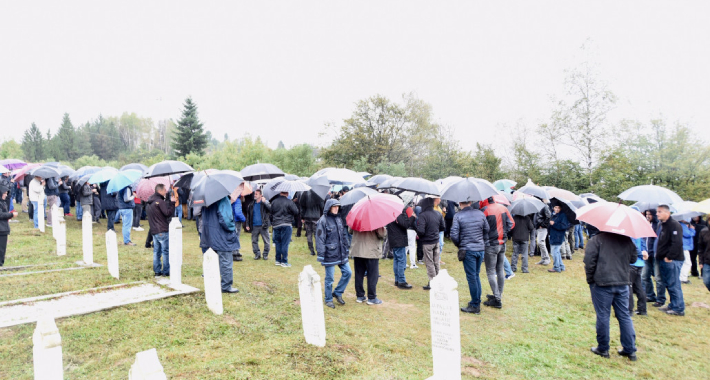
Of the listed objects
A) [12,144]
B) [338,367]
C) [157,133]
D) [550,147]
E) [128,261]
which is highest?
[157,133]

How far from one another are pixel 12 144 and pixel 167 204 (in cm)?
6971

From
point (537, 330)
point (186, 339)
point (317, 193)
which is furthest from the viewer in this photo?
point (317, 193)

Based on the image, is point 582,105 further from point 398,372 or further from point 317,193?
point 398,372

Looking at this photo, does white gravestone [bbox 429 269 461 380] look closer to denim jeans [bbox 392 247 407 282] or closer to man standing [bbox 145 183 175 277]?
denim jeans [bbox 392 247 407 282]

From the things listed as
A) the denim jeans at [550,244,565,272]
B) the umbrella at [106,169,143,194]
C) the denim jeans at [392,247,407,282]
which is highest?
the umbrella at [106,169,143,194]

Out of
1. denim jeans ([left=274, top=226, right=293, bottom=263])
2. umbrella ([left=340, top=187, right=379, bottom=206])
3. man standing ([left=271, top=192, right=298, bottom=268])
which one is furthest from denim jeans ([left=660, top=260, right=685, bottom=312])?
denim jeans ([left=274, top=226, right=293, bottom=263])

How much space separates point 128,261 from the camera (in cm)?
916

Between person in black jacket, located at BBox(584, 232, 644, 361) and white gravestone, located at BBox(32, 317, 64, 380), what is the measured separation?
625cm

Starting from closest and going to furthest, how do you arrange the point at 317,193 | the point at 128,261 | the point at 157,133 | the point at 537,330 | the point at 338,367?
the point at 338,367 < the point at 537,330 < the point at 128,261 < the point at 317,193 < the point at 157,133

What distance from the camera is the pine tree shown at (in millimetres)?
43219

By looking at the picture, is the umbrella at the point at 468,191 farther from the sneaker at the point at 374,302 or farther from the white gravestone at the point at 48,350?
the white gravestone at the point at 48,350

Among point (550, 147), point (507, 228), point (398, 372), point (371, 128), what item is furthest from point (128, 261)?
point (371, 128)

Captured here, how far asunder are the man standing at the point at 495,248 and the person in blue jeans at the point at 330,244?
111 inches

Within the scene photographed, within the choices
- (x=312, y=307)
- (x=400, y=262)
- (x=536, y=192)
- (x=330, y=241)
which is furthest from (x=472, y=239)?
(x=536, y=192)
